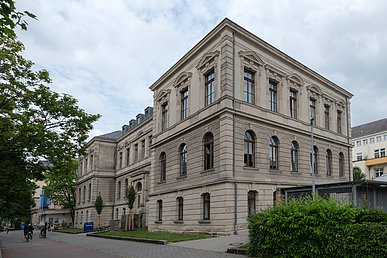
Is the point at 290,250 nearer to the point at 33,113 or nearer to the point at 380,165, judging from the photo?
the point at 33,113

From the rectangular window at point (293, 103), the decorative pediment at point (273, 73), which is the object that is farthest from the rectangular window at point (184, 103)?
the rectangular window at point (293, 103)

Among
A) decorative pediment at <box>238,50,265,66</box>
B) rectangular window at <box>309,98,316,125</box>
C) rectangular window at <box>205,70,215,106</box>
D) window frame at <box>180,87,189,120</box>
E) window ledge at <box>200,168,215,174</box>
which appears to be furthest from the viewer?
rectangular window at <box>309,98,316,125</box>

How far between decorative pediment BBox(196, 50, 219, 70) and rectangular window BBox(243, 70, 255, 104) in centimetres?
237

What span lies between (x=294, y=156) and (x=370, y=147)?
60395 mm

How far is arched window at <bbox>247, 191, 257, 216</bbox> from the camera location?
947 inches

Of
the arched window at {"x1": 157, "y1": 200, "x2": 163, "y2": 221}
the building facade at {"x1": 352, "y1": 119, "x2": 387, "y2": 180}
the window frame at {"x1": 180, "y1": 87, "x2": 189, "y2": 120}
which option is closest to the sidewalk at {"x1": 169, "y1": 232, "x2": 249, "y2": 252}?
the arched window at {"x1": 157, "y1": 200, "x2": 163, "y2": 221}

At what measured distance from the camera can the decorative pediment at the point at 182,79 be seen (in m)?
29.3

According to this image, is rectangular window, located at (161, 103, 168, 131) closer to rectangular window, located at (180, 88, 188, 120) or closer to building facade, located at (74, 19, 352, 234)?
building facade, located at (74, 19, 352, 234)

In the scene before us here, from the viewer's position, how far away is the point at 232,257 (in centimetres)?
1358

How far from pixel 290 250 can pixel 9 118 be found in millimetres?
12187

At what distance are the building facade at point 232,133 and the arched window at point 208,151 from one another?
0.23ft

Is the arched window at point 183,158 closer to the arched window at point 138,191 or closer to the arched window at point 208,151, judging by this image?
the arched window at point 208,151

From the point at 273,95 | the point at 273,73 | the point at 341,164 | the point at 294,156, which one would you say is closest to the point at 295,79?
the point at 273,73

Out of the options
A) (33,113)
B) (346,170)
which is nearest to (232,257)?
(33,113)
